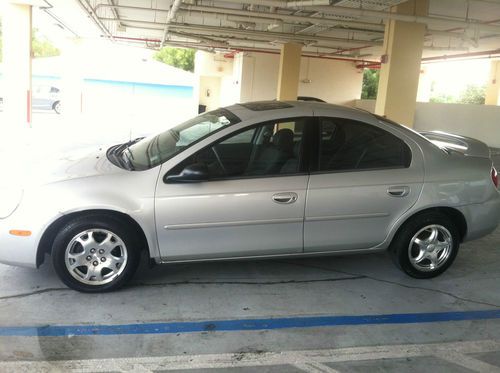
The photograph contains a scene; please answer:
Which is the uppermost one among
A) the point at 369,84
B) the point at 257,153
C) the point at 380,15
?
the point at 369,84

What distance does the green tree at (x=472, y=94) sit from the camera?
125ft

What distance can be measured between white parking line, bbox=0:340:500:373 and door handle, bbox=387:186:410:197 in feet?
4.26

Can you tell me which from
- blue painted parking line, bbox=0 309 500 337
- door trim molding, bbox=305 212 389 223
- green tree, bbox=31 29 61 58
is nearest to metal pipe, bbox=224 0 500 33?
door trim molding, bbox=305 212 389 223

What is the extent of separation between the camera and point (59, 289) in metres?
3.97

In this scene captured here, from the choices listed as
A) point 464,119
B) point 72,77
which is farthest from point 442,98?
point 72,77

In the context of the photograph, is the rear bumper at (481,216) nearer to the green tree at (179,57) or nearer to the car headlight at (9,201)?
the car headlight at (9,201)

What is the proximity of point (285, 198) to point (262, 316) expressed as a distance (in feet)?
3.09

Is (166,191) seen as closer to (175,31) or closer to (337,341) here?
(337,341)

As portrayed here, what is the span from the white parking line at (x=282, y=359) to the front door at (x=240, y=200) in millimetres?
1023

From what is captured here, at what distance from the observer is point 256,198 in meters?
3.92

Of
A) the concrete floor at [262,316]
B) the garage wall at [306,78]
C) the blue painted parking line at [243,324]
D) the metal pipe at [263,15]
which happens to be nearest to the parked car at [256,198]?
the concrete floor at [262,316]

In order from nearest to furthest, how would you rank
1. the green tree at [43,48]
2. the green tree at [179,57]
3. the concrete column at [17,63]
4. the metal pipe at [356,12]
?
the metal pipe at [356,12] < the concrete column at [17,63] < the green tree at [179,57] < the green tree at [43,48]

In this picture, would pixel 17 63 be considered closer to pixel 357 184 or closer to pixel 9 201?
pixel 9 201

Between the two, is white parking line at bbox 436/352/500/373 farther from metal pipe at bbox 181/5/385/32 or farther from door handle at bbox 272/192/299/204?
metal pipe at bbox 181/5/385/32
